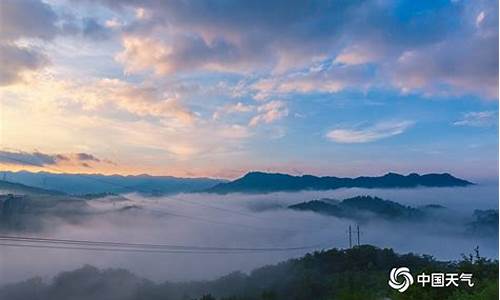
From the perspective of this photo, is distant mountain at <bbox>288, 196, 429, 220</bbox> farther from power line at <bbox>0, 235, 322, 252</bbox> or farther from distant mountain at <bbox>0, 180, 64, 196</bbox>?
distant mountain at <bbox>0, 180, 64, 196</bbox>

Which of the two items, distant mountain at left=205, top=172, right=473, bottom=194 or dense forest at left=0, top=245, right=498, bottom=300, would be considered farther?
distant mountain at left=205, top=172, right=473, bottom=194

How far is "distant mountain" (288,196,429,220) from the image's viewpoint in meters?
3.78

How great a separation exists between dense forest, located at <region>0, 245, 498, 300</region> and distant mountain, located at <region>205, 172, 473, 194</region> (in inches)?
22.3

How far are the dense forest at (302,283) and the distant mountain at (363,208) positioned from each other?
0.30m

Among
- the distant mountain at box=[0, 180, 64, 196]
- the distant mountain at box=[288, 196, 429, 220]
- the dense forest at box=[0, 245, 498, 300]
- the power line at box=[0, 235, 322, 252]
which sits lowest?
the dense forest at box=[0, 245, 498, 300]

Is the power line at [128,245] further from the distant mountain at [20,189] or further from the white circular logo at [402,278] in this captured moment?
the white circular logo at [402,278]

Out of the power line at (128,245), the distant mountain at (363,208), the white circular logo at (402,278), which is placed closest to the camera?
the white circular logo at (402,278)

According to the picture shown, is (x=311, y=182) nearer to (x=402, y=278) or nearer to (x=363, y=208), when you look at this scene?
(x=363, y=208)

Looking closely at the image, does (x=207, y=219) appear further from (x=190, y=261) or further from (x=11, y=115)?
(x=11, y=115)

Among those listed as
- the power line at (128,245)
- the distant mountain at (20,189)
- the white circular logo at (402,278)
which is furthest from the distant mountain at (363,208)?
the distant mountain at (20,189)

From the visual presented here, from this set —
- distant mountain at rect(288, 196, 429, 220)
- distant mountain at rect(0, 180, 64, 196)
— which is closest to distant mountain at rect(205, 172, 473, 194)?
distant mountain at rect(288, 196, 429, 220)

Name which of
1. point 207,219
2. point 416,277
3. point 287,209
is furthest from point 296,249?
point 416,277

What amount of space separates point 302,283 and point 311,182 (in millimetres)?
1252

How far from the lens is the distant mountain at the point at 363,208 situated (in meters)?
3.78
